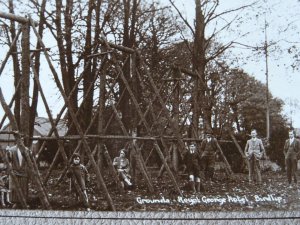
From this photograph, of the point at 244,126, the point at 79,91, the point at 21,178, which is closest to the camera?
the point at 21,178

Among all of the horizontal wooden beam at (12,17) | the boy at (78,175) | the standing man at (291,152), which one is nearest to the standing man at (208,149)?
the standing man at (291,152)

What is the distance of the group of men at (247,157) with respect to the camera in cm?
1030

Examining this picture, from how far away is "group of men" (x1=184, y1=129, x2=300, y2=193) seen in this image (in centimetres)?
1030

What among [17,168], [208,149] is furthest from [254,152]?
[17,168]

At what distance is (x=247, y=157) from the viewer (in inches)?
517

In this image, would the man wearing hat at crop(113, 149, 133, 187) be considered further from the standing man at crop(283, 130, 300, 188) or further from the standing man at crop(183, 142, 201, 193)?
the standing man at crop(283, 130, 300, 188)

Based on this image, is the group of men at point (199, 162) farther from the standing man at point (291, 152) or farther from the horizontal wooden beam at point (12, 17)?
the horizontal wooden beam at point (12, 17)

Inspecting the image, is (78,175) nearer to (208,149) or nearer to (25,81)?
(25,81)

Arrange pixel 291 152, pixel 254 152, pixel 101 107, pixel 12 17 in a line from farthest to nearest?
pixel 254 152, pixel 291 152, pixel 101 107, pixel 12 17

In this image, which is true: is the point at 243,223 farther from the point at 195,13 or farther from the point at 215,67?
the point at 215,67

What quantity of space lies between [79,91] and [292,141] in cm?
675

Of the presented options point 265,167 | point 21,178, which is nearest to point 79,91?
point 265,167

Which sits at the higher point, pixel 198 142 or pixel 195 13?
pixel 195 13

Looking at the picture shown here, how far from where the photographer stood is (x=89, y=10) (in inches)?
527
